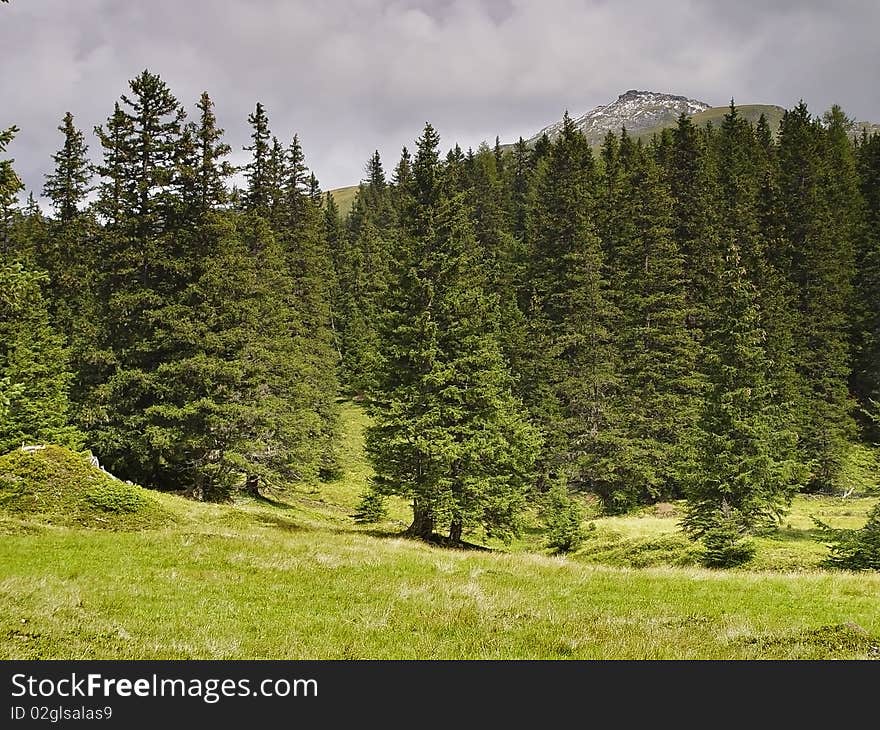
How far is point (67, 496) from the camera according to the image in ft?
62.1

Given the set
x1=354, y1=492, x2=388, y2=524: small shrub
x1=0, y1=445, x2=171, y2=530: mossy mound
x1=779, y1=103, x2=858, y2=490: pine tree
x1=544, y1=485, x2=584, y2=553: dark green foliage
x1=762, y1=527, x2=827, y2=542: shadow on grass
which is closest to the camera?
x1=0, y1=445, x2=171, y2=530: mossy mound

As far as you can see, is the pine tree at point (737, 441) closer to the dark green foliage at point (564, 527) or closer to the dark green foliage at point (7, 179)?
the dark green foliage at point (564, 527)

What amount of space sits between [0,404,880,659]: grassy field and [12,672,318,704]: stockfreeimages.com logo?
32.8 inches

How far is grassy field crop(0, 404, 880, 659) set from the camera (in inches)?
367

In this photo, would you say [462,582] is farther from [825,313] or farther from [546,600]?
[825,313]

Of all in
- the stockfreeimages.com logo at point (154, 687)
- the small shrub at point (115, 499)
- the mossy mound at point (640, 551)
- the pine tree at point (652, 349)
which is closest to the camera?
the stockfreeimages.com logo at point (154, 687)

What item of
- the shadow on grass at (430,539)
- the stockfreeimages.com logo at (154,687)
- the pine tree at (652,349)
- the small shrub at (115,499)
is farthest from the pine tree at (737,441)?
the stockfreeimages.com logo at (154,687)

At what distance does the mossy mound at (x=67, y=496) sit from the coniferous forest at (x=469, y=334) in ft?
8.62

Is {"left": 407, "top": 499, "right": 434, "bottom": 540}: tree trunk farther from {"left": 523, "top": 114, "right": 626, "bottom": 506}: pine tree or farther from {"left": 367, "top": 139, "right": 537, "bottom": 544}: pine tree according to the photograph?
{"left": 523, "top": 114, "right": 626, "bottom": 506}: pine tree

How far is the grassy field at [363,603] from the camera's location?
30.6 feet

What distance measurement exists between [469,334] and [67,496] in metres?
14.9

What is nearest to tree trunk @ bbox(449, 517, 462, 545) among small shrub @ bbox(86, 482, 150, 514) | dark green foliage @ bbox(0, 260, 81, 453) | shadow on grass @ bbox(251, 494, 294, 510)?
small shrub @ bbox(86, 482, 150, 514)

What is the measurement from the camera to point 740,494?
2833cm

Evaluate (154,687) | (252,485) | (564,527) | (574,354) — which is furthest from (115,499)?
(574,354)
